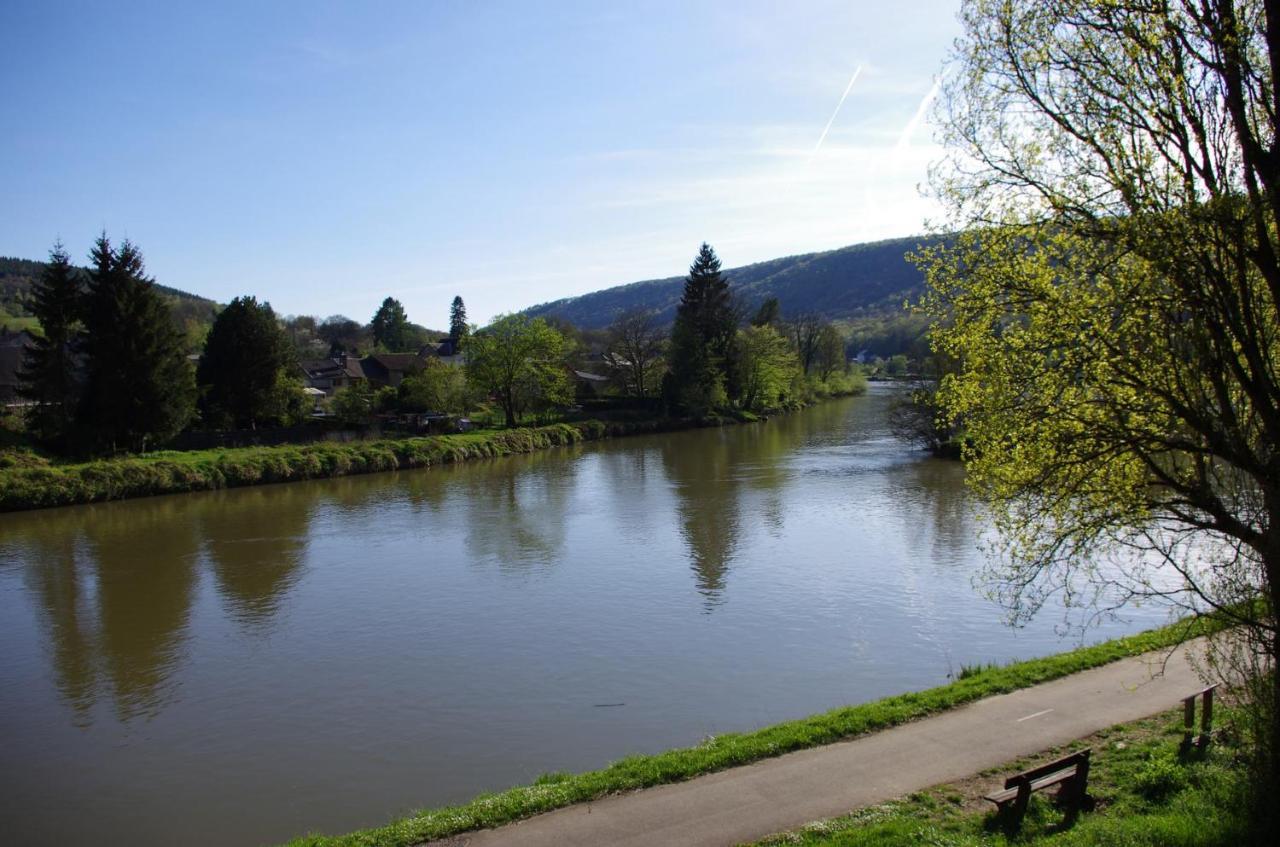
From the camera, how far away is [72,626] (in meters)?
18.1

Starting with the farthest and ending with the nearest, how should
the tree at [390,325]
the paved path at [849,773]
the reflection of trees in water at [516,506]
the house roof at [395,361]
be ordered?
the tree at [390,325], the house roof at [395,361], the reflection of trees in water at [516,506], the paved path at [849,773]

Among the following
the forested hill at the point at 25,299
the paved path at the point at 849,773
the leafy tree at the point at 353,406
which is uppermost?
the forested hill at the point at 25,299

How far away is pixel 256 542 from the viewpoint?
26.5 m

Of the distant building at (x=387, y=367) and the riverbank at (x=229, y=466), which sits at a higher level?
the distant building at (x=387, y=367)

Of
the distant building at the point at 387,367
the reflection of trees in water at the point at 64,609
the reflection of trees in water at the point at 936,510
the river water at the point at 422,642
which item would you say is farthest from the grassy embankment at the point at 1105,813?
the distant building at the point at 387,367

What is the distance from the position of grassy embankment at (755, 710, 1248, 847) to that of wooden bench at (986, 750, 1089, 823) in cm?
14

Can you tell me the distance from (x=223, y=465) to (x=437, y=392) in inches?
704

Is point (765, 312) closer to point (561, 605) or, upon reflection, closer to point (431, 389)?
point (431, 389)

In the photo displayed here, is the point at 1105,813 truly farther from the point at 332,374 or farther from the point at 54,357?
the point at 332,374

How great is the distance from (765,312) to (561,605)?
69.5 meters

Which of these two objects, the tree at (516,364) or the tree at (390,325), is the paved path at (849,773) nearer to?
the tree at (516,364)

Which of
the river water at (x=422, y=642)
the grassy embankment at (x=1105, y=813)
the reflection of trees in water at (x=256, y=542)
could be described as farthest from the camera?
the reflection of trees in water at (x=256, y=542)

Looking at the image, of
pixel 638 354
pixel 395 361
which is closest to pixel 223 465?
pixel 638 354

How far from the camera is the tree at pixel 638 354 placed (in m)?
66.1
